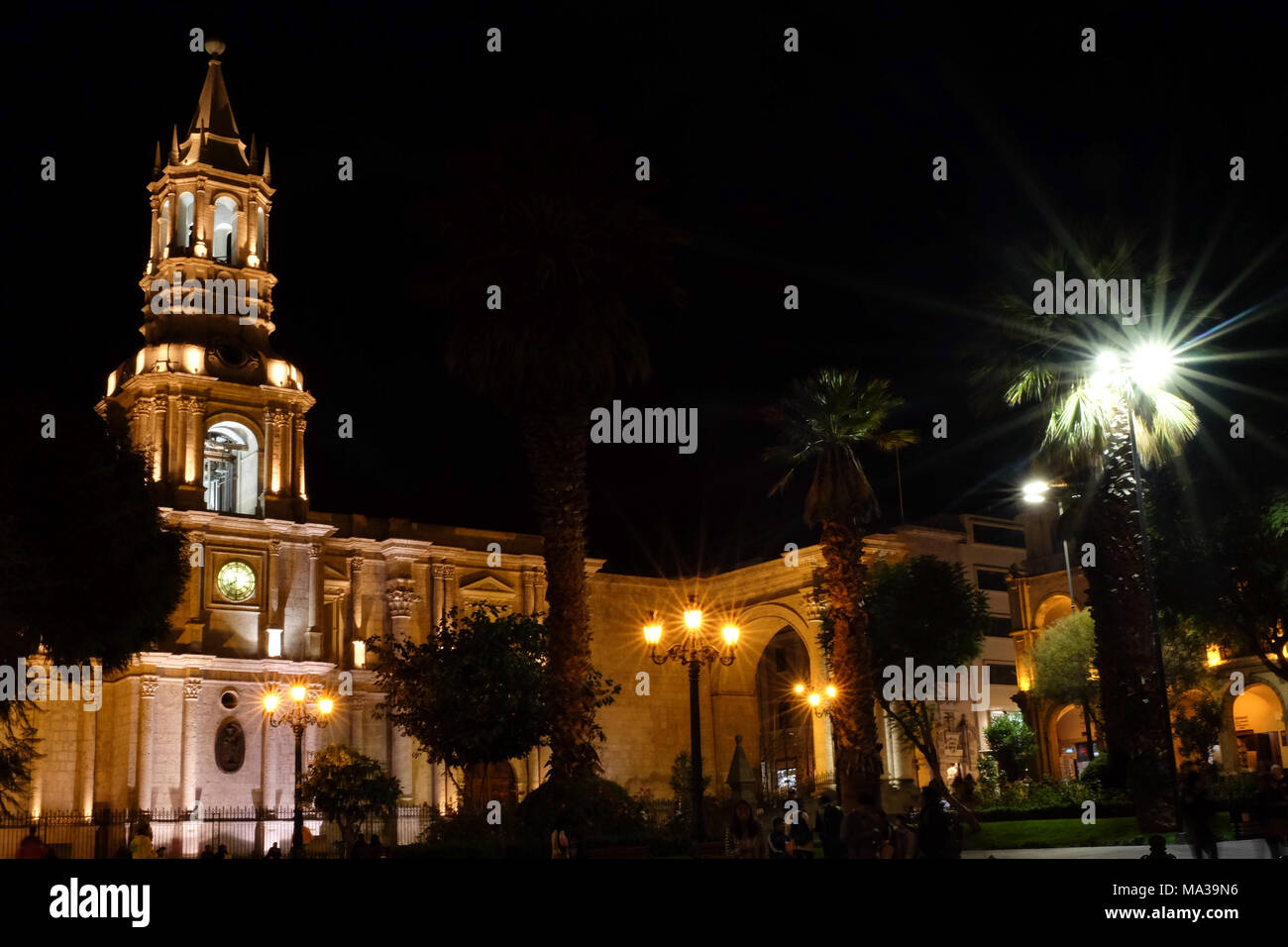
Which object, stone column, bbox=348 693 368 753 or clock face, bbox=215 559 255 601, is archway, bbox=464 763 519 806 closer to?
stone column, bbox=348 693 368 753

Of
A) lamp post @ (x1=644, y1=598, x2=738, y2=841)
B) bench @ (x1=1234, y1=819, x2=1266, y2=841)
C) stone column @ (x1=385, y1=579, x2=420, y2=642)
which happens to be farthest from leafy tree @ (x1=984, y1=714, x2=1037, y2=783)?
bench @ (x1=1234, y1=819, x2=1266, y2=841)

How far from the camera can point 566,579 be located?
2916 cm

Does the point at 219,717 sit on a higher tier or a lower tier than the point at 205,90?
lower

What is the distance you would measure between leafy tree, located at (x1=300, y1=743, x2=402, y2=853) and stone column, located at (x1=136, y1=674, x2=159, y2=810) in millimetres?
5262

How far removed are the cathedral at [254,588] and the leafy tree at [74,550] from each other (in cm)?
1574

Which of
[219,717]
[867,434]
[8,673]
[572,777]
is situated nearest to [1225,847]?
[572,777]

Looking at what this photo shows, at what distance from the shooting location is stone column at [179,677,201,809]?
155ft

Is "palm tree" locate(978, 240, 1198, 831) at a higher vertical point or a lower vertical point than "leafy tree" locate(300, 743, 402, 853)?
higher

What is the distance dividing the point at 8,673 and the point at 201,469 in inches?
1007

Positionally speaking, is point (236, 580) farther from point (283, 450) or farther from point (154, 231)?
point (154, 231)

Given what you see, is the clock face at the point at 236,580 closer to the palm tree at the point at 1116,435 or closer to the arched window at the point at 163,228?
the arched window at the point at 163,228

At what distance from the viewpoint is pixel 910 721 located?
1747 inches

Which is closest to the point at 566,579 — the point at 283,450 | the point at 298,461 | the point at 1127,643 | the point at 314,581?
the point at 1127,643
